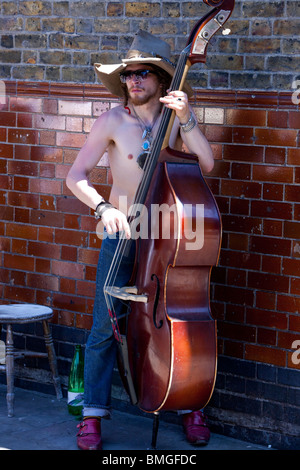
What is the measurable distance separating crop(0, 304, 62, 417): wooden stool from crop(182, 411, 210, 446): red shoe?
1006mm

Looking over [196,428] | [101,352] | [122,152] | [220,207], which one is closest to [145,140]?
[122,152]

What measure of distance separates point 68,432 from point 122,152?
5.15 feet

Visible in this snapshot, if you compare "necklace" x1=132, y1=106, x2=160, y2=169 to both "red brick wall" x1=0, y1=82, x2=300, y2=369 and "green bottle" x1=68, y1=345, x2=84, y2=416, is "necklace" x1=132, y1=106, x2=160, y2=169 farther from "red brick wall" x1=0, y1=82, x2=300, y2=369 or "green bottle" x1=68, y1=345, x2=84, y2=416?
"green bottle" x1=68, y1=345, x2=84, y2=416

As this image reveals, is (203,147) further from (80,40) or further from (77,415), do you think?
(77,415)

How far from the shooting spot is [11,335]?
4.94 m

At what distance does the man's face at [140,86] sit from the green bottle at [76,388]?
165 cm

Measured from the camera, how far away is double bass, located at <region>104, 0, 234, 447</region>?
3.75m

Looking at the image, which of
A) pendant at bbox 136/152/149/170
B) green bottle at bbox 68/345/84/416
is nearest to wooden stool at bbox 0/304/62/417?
green bottle at bbox 68/345/84/416

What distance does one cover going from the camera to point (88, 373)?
14.3 feet

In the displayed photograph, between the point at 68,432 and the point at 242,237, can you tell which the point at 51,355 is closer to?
the point at 68,432

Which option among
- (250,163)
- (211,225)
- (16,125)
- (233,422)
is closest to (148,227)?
(211,225)

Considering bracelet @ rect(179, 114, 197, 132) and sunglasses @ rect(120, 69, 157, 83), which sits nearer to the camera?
bracelet @ rect(179, 114, 197, 132)

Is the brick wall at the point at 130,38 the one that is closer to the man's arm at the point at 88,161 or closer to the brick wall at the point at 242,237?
the brick wall at the point at 242,237

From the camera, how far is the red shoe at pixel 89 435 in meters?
4.28
